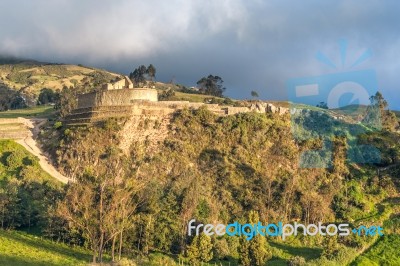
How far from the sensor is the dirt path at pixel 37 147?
43.2 metres

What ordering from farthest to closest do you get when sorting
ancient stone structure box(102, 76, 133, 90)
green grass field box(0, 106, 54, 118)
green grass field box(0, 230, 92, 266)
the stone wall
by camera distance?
green grass field box(0, 106, 54, 118), ancient stone structure box(102, 76, 133, 90), the stone wall, green grass field box(0, 230, 92, 266)

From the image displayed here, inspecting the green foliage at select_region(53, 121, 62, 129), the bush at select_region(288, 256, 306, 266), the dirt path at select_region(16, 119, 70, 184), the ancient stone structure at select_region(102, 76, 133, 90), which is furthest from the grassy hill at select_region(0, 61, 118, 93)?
the bush at select_region(288, 256, 306, 266)

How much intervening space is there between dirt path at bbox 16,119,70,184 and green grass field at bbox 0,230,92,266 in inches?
373

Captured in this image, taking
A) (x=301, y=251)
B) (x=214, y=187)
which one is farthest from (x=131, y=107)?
(x=301, y=251)

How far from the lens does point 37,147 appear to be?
47.1 meters

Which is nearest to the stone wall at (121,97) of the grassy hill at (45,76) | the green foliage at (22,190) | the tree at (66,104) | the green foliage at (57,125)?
the green foliage at (57,125)

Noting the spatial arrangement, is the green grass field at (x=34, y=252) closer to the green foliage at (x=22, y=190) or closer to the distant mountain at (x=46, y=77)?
the green foliage at (x=22, y=190)

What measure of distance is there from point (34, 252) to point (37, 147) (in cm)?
2018

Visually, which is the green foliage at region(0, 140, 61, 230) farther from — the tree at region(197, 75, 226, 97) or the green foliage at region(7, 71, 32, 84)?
the green foliage at region(7, 71, 32, 84)

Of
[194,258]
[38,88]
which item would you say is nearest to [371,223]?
[194,258]

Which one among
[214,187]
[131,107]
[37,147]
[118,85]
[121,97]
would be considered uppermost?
[118,85]

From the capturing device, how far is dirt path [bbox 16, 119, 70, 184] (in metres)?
43.2

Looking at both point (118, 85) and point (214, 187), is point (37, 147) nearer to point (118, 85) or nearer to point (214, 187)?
point (118, 85)

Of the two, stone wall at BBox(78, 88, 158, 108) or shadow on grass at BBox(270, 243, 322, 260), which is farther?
stone wall at BBox(78, 88, 158, 108)
